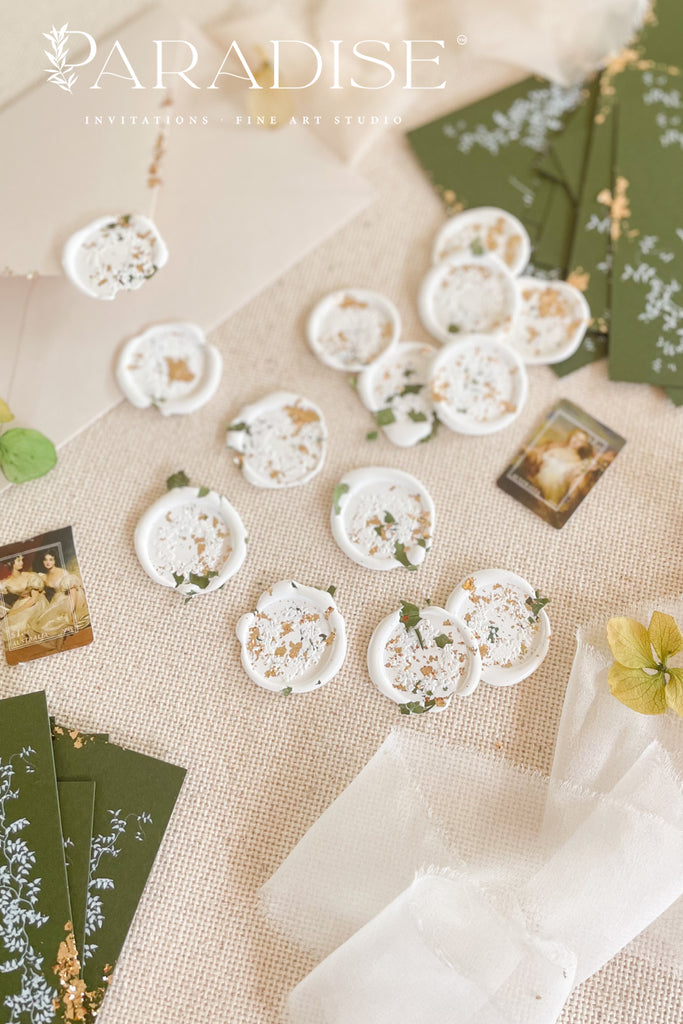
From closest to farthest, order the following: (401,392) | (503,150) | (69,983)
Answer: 1. (69,983)
2. (401,392)
3. (503,150)

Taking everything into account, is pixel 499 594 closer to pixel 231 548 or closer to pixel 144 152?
pixel 231 548

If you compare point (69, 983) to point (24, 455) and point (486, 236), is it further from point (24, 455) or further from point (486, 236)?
point (486, 236)

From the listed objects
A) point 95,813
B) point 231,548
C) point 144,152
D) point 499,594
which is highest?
point 144,152

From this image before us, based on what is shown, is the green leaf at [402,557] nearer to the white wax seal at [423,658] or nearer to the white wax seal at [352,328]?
the white wax seal at [423,658]

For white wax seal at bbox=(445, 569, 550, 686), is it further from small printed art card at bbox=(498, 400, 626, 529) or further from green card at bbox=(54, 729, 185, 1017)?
green card at bbox=(54, 729, 185, 1017)

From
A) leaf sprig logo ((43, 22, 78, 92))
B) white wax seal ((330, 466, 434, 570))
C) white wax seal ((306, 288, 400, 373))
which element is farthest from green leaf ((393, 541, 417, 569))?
leaf sprig logo ((43, 22, 78, 92))

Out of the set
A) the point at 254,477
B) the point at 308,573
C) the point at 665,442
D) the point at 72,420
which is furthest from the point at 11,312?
the point at 665,442

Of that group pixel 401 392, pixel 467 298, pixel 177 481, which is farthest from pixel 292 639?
pixel 467 298
